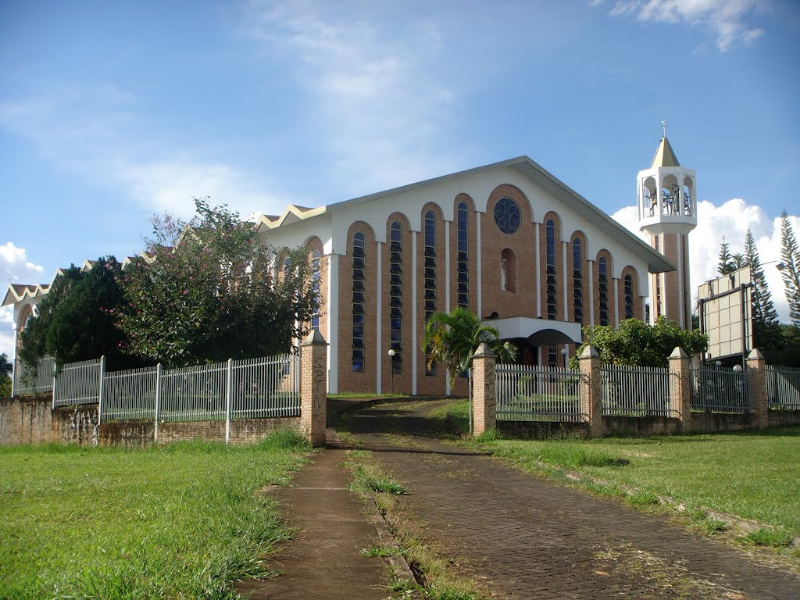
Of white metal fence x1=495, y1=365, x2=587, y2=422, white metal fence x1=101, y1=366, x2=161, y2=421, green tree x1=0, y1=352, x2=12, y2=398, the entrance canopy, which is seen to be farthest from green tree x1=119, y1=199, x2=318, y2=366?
green tree x1=0, y1=352, x2=12, y2=398

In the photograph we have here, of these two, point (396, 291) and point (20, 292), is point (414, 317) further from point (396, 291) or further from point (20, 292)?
point (20, 292)

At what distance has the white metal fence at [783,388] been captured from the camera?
23.6 m

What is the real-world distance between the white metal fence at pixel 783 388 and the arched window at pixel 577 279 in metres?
14.2

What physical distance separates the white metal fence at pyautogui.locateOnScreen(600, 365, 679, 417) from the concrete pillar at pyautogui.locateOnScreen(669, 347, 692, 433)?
0.09 m

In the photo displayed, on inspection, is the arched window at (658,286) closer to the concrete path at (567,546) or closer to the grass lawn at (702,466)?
the grass lawn at (702,466)

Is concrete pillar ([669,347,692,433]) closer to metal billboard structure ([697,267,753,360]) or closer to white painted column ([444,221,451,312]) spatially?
metal billboard structure ([697,267,753,360])

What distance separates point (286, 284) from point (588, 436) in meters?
8.53

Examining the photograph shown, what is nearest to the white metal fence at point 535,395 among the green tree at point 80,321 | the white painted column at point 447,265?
the green tree at point 80,321

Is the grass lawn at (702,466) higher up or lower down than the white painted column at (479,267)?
lower down

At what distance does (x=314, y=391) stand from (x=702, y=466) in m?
6.84

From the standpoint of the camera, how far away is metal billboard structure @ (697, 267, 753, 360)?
24.0 metres

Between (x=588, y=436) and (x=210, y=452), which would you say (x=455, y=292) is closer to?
(x=588, y=436)

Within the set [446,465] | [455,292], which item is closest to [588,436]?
[446,465]

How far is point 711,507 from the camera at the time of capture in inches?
343
